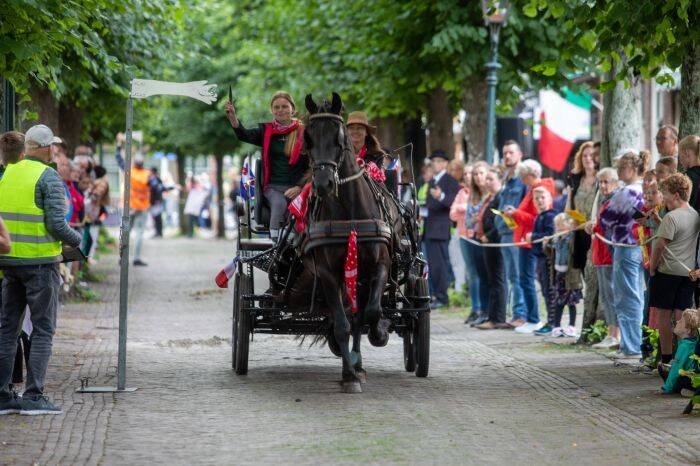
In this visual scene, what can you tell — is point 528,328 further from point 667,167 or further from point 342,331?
point 342,331

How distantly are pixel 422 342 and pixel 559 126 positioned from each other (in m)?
14.1

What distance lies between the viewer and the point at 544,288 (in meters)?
16.5

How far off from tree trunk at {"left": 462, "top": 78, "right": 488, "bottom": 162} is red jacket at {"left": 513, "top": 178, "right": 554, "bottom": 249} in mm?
6156

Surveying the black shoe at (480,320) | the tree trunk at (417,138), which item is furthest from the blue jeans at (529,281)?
the tree trunk at (417,138)

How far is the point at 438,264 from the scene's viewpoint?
1972 cm

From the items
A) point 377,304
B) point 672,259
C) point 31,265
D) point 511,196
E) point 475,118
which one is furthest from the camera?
point 475,118

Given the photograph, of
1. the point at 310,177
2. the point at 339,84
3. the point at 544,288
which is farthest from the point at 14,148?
the point at 339,84

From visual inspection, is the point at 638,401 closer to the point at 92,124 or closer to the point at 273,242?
the point at 273,242

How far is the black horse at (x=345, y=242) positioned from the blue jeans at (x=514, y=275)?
5849 millimetres

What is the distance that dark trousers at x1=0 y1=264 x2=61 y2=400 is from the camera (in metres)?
9.88

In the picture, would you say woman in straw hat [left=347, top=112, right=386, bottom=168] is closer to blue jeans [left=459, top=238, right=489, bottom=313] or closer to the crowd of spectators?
the crowd of spectators

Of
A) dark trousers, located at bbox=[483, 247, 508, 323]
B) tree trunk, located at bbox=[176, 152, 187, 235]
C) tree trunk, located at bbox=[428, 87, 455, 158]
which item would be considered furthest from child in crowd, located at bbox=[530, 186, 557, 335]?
tree trunk, located at bbox=[176, 152, 187, 235]

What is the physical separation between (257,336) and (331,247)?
5051 millimetres

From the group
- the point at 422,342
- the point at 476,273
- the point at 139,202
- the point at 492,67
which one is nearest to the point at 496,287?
the point at 476,273
